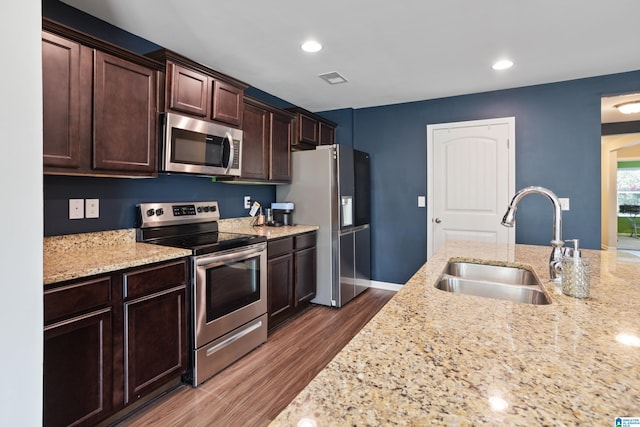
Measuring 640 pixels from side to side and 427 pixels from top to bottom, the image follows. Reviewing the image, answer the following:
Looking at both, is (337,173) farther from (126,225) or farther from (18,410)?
(18,410)

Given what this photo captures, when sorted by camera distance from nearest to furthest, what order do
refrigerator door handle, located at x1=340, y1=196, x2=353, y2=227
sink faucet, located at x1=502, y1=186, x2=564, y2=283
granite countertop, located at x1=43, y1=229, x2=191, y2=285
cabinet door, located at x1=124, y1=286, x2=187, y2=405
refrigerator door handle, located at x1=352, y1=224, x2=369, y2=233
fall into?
sink faucet, located at x1=502, y1=186, x2=564, y2=283 < granite countertop, located at x1=43, y1=229, x2=191, y2=285 < cabinet door, located at x1=124, y1=286, x2=187, y2=405 < refrigerator door handle, located at x1=340, y1=196, x2=353, y2=227 < refrigerator door handle, located at x1=352, y1=224, x2=369, y2=233

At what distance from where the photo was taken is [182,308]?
2031mm

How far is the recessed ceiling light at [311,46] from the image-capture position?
8.07 ft

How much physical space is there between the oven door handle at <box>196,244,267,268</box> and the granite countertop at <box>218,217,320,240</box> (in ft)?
0.79

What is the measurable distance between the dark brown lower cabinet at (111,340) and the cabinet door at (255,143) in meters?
1.29

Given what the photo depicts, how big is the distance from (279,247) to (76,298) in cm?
164

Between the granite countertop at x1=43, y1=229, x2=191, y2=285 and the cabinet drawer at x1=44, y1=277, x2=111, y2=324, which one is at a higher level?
the granite countertop at x1=43, y1=229, x2=191, y2=285

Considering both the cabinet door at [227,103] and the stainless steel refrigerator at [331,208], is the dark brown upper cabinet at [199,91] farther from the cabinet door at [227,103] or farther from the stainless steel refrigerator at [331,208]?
the stainless steel refrigerator at [331,208]

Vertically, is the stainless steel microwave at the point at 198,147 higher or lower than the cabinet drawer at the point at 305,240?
higher

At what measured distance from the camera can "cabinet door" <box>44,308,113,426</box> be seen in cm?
145

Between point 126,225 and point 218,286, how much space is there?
0.79m

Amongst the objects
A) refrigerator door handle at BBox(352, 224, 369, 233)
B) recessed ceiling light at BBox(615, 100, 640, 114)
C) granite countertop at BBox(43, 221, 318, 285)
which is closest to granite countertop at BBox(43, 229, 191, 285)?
granite countertop at BBox(43, 221, 318, 285)

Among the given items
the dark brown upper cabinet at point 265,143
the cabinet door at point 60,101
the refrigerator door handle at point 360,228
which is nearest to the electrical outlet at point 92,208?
the cabinet door at point 60,101

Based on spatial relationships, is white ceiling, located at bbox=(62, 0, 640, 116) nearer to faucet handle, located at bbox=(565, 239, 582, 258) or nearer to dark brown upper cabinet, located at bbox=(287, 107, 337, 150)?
dark brown upper cabinet, located at bbox=(287, 107, 337, 150)
